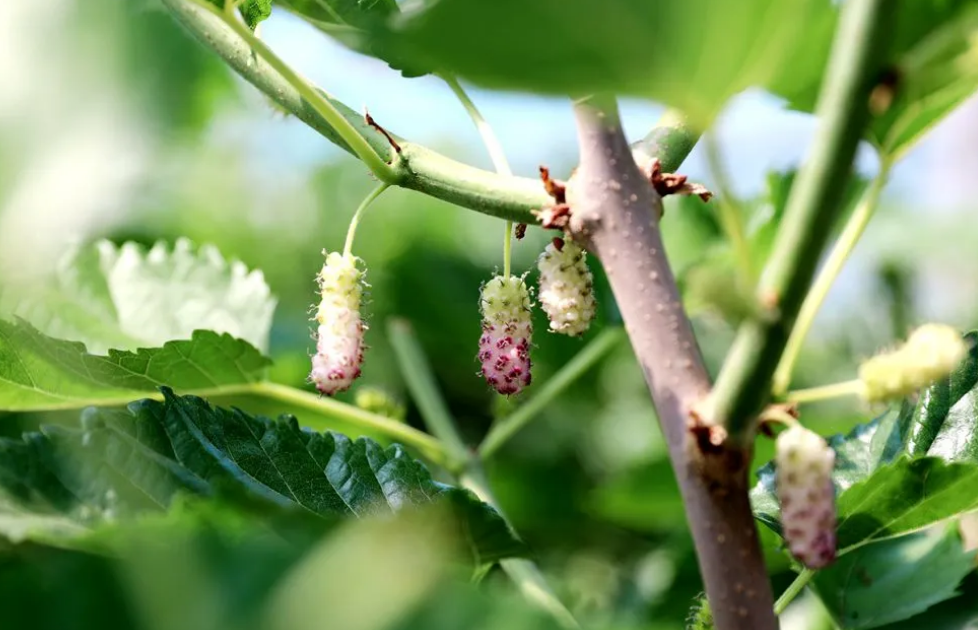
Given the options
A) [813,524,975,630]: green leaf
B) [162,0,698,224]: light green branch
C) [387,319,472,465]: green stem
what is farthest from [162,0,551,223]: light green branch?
[387,319,472,465]: green stem

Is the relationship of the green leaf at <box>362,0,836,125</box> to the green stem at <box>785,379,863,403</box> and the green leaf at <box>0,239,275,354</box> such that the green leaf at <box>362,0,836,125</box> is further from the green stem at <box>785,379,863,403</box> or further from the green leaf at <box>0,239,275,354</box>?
the green leaf at <box>0,239,275,354</box>

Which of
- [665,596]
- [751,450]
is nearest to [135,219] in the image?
[665,596]

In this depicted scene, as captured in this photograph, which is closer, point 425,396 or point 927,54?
point 927,54

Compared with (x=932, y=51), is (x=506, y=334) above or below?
below

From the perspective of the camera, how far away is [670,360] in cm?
39

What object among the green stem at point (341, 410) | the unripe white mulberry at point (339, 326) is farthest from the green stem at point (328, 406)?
the unripe white mulberry at point (339, 326)

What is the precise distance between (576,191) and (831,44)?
0.11 metres

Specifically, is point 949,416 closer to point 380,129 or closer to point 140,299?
point 380,129

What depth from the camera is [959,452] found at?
0.61 m

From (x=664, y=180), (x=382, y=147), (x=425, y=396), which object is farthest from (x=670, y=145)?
(x=425, y=396)

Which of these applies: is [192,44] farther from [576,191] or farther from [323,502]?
[576,191]

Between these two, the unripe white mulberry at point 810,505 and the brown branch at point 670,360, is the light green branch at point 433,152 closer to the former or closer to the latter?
the brown branch at point 670,360

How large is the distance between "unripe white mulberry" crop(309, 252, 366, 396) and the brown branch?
0.13 m

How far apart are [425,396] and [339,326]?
1.60 ft
